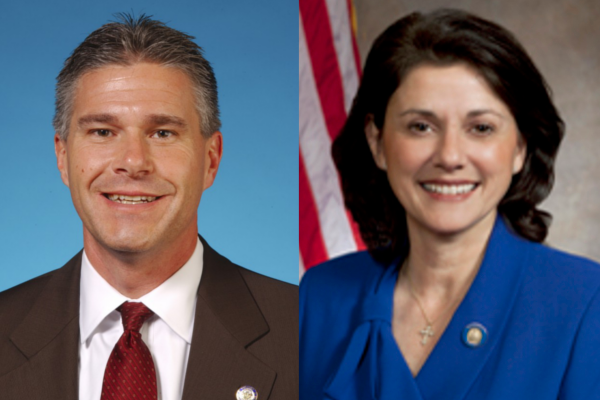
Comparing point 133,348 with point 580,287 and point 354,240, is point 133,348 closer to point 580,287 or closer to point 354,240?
point 580,287

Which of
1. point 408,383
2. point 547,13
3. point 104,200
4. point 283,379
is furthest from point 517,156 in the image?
point 547,13

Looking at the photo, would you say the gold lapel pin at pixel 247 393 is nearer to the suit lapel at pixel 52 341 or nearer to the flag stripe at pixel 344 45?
the suit lapel at pixel 52 341

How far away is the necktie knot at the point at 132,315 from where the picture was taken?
0.78m

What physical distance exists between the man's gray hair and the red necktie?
8.7 inches

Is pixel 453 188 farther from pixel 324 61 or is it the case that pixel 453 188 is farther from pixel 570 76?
pixel 570 76

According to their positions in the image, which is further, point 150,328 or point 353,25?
point 353,25

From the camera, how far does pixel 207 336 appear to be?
82 centimetres

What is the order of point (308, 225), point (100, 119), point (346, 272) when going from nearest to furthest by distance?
1. point (100, 119)
2. point (346, 272)
3. point (308, 225)

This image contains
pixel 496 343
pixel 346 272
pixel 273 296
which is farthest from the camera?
pixel 346 272

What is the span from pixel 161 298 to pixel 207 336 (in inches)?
2.9

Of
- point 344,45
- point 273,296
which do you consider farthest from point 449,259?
point 344,45

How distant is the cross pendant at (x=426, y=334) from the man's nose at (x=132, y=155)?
561mm

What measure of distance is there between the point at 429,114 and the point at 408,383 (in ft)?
1.34

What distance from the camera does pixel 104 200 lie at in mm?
768
